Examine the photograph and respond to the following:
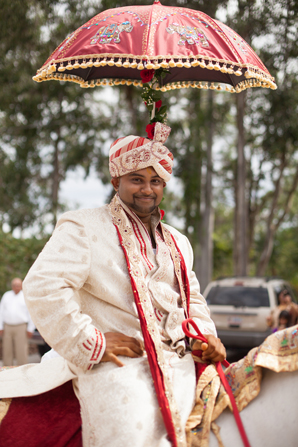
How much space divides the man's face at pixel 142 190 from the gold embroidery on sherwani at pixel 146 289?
9 centimetres

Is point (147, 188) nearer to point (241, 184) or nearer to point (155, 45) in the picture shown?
point (155, 45)

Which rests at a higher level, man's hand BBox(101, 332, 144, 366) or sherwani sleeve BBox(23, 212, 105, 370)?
sherwani sleeve BBox(23, 212, 105, 370)

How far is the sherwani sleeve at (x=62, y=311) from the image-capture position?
8.46 ft

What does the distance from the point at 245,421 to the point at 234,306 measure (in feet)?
29.9

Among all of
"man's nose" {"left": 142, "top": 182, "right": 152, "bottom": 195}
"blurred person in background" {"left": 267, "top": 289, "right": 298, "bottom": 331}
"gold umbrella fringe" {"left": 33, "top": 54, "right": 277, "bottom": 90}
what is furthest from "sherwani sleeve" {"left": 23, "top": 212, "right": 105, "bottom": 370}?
"blurred person in background" {"left": 267, "top": 289, "right": 298, "bottom": 331}

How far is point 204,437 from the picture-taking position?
2502 millimetres

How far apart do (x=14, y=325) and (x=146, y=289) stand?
7.82 metres

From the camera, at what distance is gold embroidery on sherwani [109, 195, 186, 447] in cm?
253

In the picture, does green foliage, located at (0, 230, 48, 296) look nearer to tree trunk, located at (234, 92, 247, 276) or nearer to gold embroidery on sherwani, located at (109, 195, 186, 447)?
tree trunk, located at (234, 92, 247, 276)

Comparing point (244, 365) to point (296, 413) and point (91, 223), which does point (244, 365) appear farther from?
point (91, 223)

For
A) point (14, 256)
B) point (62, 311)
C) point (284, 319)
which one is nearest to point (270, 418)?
point (62, 311)

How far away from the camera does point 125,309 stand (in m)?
2.84

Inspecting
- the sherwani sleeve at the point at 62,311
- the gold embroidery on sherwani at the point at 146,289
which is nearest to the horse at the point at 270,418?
the gold embroidery on sherwani at the point at 146,289

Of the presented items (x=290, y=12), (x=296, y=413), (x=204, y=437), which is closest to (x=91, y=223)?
(x=204, y=437)
